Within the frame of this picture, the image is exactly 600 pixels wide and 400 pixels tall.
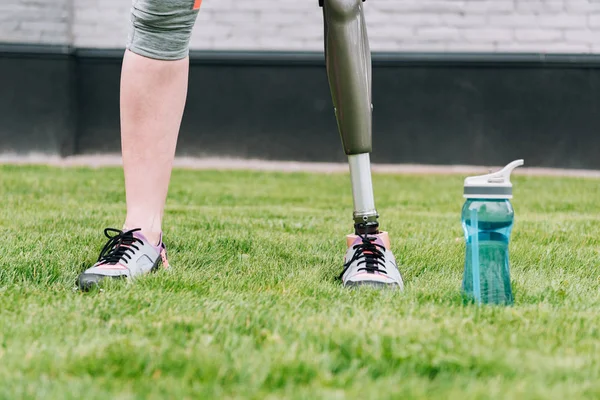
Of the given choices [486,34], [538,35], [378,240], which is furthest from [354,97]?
[538,35]

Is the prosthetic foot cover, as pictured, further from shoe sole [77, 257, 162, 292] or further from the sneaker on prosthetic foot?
shoe sole [77, 257, 162, 292]

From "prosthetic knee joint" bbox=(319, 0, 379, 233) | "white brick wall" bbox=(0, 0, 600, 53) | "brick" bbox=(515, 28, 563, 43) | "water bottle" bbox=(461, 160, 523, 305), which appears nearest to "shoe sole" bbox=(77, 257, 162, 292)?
"prosthetic knee joint" bbox=(319, 0, 379, 233)

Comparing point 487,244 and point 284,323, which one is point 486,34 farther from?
point 284,323

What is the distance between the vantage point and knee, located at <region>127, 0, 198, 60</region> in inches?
94.5

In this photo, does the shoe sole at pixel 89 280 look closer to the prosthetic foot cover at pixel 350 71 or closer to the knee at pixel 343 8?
the prosthetic foot cover at pixel 350 71

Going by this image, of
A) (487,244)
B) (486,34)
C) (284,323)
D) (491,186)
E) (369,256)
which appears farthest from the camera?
(486,34)

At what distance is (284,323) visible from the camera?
1696mm

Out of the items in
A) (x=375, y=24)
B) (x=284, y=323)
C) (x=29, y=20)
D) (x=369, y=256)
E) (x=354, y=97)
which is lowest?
(x=284, y=323)

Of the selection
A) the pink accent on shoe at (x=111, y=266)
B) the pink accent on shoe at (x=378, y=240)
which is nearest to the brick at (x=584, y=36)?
the pink accent on shoe at (x=378, y=240)

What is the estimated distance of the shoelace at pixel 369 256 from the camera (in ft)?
7.26

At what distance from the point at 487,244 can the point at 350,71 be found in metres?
0.75

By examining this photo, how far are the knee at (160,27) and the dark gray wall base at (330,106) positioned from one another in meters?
6.34

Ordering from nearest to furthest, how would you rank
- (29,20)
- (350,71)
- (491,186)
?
(491,186) < (350,71) < (29,20)

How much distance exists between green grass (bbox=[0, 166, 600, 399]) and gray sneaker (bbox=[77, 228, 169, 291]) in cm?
8
